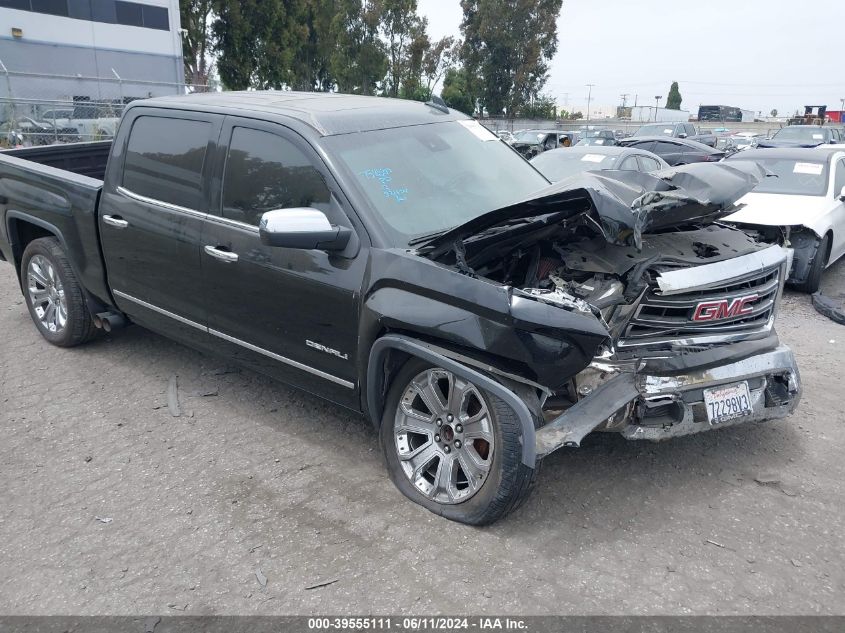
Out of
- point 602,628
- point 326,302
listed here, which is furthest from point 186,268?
point 602,628

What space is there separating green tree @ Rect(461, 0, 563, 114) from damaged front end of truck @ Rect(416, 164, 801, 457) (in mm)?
44477

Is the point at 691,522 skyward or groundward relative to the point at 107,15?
groundward

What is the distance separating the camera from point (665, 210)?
3.32m

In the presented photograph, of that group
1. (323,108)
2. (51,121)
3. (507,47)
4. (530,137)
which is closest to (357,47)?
(507,47)

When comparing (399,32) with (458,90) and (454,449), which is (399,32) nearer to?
(458,90)

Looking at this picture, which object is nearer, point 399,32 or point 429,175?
point 429,175

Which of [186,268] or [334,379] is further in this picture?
[186,268]

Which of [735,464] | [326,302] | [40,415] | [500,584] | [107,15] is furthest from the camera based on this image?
[107,15]

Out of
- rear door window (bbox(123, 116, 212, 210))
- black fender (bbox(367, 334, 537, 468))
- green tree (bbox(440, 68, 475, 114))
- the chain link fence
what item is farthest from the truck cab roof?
green tree (bbox(440, 68, 475, 114))

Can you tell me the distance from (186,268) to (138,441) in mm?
1070

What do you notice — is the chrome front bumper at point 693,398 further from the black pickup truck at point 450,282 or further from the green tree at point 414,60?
the green tree at point 414,60

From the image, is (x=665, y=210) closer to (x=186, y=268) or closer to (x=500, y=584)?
(x=500, y=584)

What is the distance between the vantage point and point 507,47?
4484 centimetres

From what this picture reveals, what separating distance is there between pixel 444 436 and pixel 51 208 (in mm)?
3642
